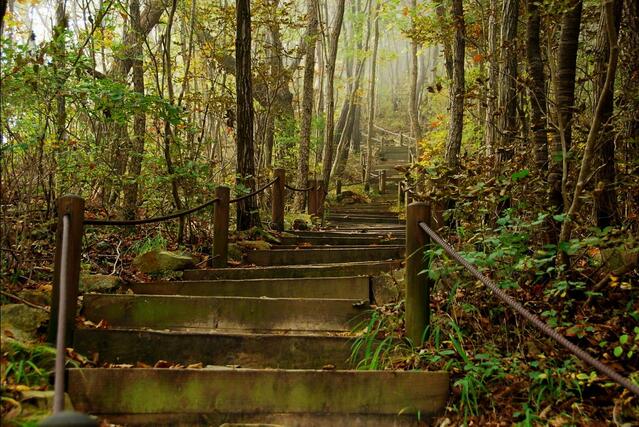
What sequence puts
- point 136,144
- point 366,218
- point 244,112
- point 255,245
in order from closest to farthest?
point 255,245 < point 244,112 < point 136,144 < point 366,218

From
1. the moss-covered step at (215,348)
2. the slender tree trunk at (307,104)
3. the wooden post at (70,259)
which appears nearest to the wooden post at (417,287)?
the moss-covered step at (215,348)

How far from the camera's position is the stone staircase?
3.29 m

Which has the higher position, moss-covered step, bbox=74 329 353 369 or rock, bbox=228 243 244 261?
rock, bbox=228 243 244 261

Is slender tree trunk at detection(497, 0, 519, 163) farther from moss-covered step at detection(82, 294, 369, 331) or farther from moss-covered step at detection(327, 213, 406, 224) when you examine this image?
moss-covered step at detection(327, 213, 406, 224)

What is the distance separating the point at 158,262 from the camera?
19.6 ft

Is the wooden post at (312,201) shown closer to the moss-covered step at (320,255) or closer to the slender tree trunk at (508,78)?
the moss-covered step at (320,255)

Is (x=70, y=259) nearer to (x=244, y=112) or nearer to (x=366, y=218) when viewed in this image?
(x=244, y=112)

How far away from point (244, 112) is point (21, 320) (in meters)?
5.18

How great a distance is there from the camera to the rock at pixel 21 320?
3564 mm

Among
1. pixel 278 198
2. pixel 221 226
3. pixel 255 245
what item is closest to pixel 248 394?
pixel 221 226

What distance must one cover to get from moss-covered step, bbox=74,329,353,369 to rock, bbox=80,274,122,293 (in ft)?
3.53

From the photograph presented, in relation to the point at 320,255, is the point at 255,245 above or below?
above

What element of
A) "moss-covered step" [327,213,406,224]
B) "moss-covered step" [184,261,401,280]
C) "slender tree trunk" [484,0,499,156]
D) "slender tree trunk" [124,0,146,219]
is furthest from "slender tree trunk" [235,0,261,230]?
"moss-covered step" [327,213,406,224]

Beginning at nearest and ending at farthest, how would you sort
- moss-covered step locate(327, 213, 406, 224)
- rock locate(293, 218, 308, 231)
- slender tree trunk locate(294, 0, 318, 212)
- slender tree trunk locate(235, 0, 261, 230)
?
slender tree trunk locate(235, 0, 261, 230) < rock locate(293, 218, 308, 231) < slender tree trunk locate(294, 0, 318, 212) < moss-covered step locate(327, 213, 406, 224)
